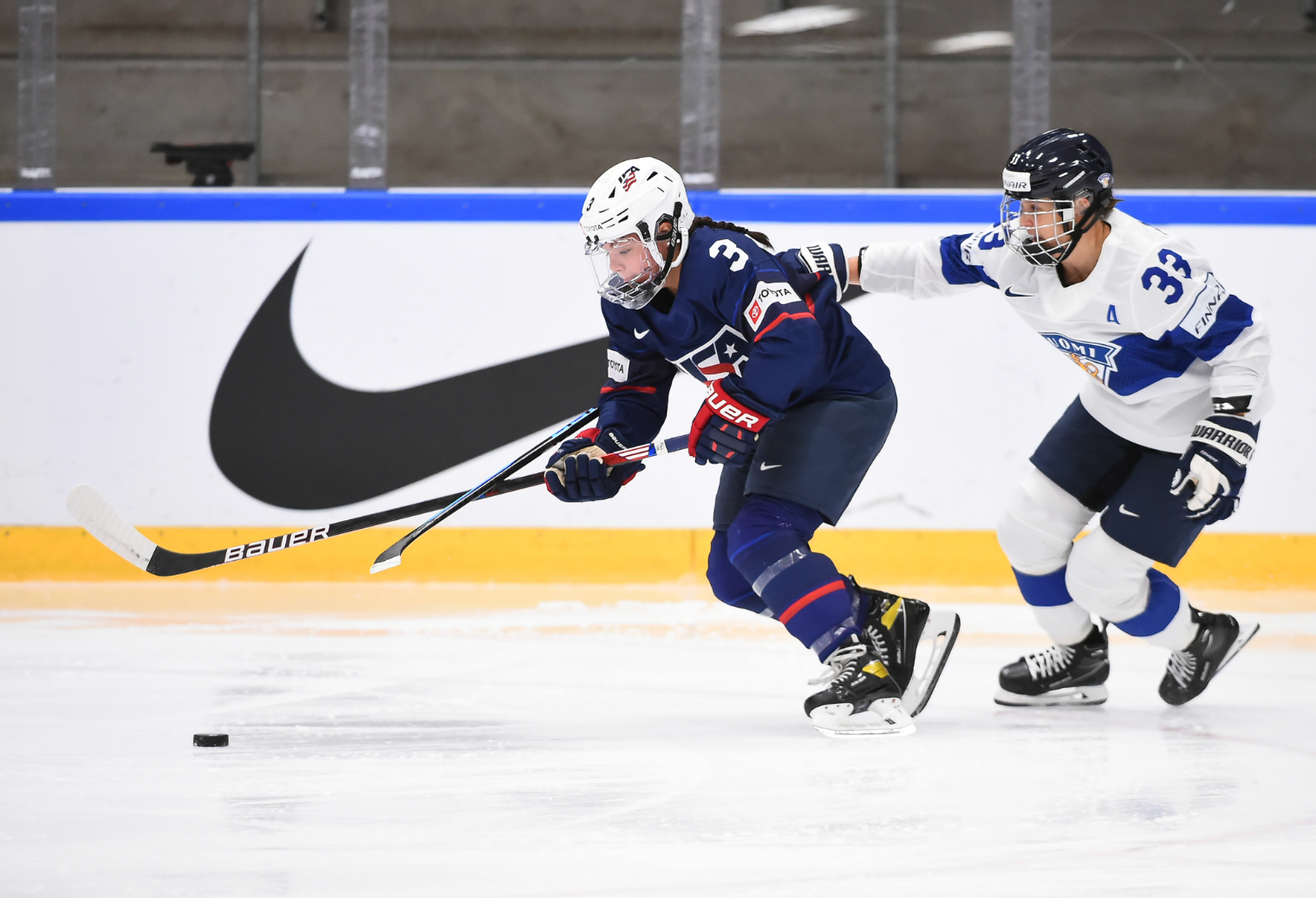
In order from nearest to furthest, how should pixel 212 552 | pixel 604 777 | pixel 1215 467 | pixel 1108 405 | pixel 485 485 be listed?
1. pixel 604 777
2. pixel 1215 467
3. pixel 1108 405
4. pixel 485 485
5. pixel 212 552

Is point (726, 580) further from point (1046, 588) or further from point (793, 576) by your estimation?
point (1046, 588)

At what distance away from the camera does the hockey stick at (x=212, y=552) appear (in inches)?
112

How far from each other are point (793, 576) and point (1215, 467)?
2.55 feet

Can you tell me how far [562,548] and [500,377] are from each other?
1.97 feet

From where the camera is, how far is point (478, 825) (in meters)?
1.90

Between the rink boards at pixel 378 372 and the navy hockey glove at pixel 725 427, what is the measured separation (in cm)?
190

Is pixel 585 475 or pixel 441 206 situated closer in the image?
pixel 585 475

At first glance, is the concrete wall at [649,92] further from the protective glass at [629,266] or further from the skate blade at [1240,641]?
the protective glass at [629,266]

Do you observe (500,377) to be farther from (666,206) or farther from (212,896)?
(212,896)

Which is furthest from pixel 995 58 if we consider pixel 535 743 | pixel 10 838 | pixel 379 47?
pixel 10 838

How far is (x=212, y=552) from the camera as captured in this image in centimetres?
302

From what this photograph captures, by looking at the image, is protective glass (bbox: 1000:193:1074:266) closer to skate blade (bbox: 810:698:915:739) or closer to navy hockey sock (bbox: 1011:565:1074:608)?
navy hockey sock (bbox: 1011:565:1074:608)

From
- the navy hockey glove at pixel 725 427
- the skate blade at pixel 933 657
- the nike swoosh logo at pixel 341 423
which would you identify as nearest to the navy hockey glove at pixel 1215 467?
the skate blade at pixel 933 657

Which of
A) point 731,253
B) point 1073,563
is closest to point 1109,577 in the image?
point 1073,563
